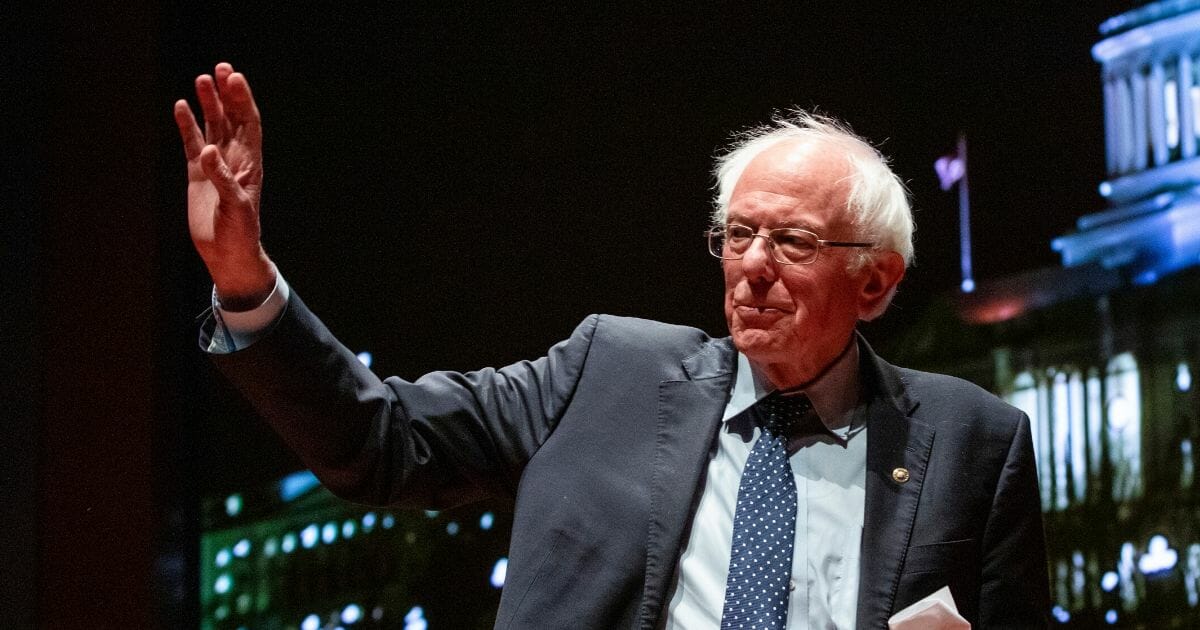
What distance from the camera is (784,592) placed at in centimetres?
161

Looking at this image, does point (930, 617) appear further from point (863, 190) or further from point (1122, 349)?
point (1122, 349)

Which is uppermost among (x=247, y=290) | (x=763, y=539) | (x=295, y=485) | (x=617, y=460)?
(x=247, y=290)

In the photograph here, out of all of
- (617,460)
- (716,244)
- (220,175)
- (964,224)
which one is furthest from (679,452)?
(964,224)

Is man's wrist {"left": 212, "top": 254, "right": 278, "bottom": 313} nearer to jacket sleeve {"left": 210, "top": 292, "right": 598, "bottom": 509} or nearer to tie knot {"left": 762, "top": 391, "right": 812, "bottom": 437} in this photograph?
jacket sleeve {"left": 210, "top": 292, "right": 598, "bottom": 509}

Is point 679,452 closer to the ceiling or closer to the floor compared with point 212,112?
closer to the floor

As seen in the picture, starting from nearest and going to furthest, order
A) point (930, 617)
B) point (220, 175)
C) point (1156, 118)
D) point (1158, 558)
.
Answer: point (220, 175) < point (930, 617) < point (1158, 558) < point (1156, 118)

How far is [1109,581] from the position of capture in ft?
9.80

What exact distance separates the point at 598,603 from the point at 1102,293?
1932mm

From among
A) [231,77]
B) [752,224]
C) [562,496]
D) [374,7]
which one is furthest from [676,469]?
[374,7]

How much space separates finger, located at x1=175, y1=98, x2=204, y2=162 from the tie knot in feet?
2.79

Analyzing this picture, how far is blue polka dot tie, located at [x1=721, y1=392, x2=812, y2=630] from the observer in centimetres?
158

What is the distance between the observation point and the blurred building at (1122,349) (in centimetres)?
295

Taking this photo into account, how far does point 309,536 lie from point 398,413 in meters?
1.64

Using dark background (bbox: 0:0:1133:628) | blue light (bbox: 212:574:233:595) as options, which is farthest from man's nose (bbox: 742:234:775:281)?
blue light (bbox: 212:574:233:595)
